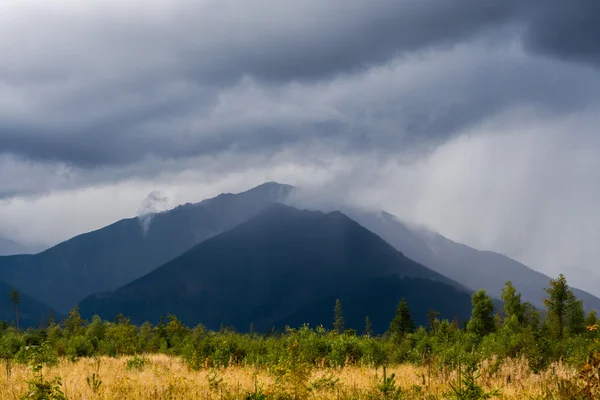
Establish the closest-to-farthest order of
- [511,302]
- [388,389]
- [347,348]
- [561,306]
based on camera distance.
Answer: [388,389]
[347,348]
[561,306]
[511,302]

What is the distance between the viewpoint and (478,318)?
239 feet

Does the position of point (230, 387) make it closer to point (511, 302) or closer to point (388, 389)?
point (388, 389)

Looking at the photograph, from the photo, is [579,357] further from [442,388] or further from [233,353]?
[233,353]

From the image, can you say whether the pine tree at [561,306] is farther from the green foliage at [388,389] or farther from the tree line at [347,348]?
the green foliage at [388,389]

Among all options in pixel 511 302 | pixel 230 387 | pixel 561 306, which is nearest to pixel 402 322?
pixel 511 302

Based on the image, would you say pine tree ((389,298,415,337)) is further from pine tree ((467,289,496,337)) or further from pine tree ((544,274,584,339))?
pine tree ((544,274,584,339))

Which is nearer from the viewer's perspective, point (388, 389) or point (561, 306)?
point (388, 389)

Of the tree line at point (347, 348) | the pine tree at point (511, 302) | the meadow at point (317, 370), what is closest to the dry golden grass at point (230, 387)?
the meadow at point (317, 370)

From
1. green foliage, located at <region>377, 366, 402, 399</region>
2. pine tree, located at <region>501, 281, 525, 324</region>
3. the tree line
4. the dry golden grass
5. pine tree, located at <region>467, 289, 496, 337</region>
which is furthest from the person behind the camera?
pine tree, located at <region>501, 281, 525, 324</region>

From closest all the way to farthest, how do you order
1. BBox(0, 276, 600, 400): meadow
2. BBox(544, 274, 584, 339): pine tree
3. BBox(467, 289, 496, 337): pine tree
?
BBox(0, 276, 600, 400): meadow → BBox(544, 274, 584, 339): pine tree → BBox(467, 289, 496, 337): pine tree

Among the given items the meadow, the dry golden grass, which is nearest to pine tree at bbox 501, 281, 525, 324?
the meadow

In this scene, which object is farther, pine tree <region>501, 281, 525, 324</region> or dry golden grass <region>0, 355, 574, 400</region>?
pine tree <region>501, 281, 525, 324</region>

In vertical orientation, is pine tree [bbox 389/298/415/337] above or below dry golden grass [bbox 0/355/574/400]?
below

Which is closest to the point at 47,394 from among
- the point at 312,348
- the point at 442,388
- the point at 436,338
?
the point at 442,388
